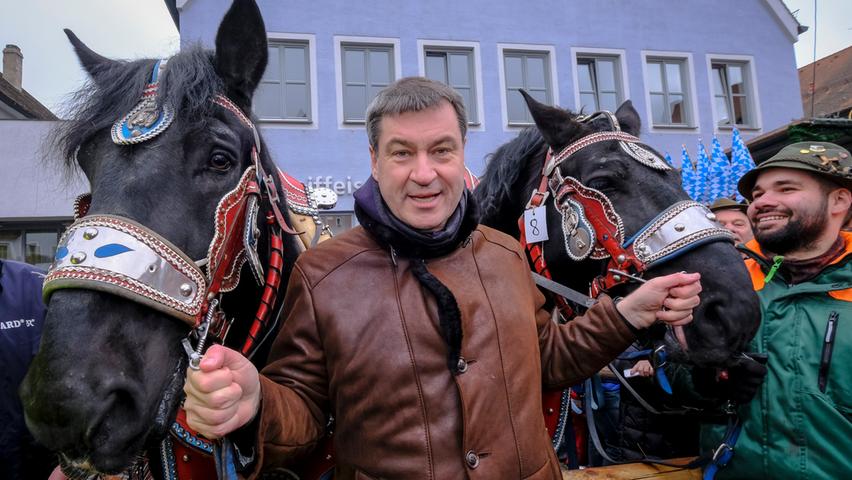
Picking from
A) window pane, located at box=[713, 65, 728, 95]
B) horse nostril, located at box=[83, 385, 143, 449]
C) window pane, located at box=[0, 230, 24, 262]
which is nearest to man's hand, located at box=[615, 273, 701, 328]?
horse nostril, located at box=[83, 385, 143, 449]

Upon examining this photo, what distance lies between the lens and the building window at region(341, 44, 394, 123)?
1106cm

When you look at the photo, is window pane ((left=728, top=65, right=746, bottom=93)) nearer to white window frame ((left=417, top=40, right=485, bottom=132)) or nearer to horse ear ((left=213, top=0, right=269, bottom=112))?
white window frame ((left=417, top=40, right=485, bottom=132))

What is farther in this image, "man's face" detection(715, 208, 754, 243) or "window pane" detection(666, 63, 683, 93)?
"window pane" detection(666, 63, 683, 93)

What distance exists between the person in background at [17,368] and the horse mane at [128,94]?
65 cm

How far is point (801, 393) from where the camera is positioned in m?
2.00

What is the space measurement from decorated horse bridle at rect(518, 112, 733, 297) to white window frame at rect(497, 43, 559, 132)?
9116mm

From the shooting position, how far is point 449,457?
147cm

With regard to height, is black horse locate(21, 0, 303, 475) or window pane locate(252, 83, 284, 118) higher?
window pane locate(252, 83, 284, 118)

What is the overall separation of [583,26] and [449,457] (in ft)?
41.8

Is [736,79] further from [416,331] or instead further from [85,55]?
[85,55]

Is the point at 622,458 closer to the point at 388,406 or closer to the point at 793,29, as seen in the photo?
the point at 388,406

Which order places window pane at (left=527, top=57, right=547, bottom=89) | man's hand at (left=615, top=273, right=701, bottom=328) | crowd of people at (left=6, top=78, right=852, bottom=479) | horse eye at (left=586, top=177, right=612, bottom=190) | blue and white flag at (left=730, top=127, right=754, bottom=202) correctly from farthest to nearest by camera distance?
window pane at (left=527, top=57, right=547, bottom=89)
blue and white flag at (left=730, top=127, right=754, bottom=202)
horse eye at (left=586, top=177, right=612, bottom=190)
man's hand at (left=615, top=273, right=701, bottom=328)
crowd of people at (left=6, top=78, right=852, bottom=479)

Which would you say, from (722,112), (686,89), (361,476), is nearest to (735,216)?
(361,476)

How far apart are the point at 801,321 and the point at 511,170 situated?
1.53 meters
